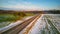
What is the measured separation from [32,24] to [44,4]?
44cm

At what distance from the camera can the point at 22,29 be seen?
196 cm

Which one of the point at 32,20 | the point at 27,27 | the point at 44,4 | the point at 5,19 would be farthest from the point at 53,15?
the point at 5,19

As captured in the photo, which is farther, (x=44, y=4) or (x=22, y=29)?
(x=44, y=4)

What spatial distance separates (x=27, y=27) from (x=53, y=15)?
546 mm

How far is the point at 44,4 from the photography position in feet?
7.01

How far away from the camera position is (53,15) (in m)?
2.14

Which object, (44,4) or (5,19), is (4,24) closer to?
(5,19)

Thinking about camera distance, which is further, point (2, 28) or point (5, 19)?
point (5, 19)

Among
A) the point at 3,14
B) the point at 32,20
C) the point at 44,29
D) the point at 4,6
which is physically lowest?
the point at 44,29

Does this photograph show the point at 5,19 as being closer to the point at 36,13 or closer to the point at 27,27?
the point at 27,27

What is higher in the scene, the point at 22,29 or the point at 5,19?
the point at 5,19

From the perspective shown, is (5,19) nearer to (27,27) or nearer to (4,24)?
(4,24)

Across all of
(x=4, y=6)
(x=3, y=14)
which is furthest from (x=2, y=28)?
(x=4, y=6)

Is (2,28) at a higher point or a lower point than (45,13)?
lower
